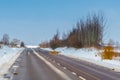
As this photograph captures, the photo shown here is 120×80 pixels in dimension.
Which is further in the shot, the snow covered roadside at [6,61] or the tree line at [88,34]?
the tree line at [88,34]

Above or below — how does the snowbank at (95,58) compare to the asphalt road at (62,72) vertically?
above

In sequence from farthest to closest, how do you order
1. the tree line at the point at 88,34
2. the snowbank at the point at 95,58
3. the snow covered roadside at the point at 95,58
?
the tree line at the point at 88,34 → the snowbank at the point at 95,58 → the snow covered roadside at the point at 95,58

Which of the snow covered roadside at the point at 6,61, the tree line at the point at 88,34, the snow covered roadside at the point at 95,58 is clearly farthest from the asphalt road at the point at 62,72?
the tree line at the point at 88,34

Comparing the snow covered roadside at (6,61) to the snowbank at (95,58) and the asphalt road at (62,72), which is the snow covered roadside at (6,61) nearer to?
the asphalt road at (62,72)

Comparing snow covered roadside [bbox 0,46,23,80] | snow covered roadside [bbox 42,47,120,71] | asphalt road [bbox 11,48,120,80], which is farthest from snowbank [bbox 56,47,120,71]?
snow covered roadside [bbox 0,46,23,80]

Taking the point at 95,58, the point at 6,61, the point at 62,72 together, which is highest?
the point at 95,58

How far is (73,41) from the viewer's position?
367 ft

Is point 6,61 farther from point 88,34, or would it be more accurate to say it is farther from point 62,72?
point 88,34

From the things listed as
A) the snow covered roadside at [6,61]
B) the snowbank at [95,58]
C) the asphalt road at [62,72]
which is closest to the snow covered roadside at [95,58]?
the snowbank at [95,58]

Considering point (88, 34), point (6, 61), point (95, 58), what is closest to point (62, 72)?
point (6, 61)

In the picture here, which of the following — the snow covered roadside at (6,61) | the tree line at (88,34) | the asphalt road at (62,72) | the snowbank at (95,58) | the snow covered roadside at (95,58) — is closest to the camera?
the asphalt road at (62,72)

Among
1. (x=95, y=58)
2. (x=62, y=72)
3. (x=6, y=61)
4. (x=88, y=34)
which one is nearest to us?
(x=62, y=72)

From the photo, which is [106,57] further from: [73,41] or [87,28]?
[73,41]

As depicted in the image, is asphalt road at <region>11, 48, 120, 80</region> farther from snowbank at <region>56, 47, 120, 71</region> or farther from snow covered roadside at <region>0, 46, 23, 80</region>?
snowbank at <region>56, 47, 120, 71</region>
